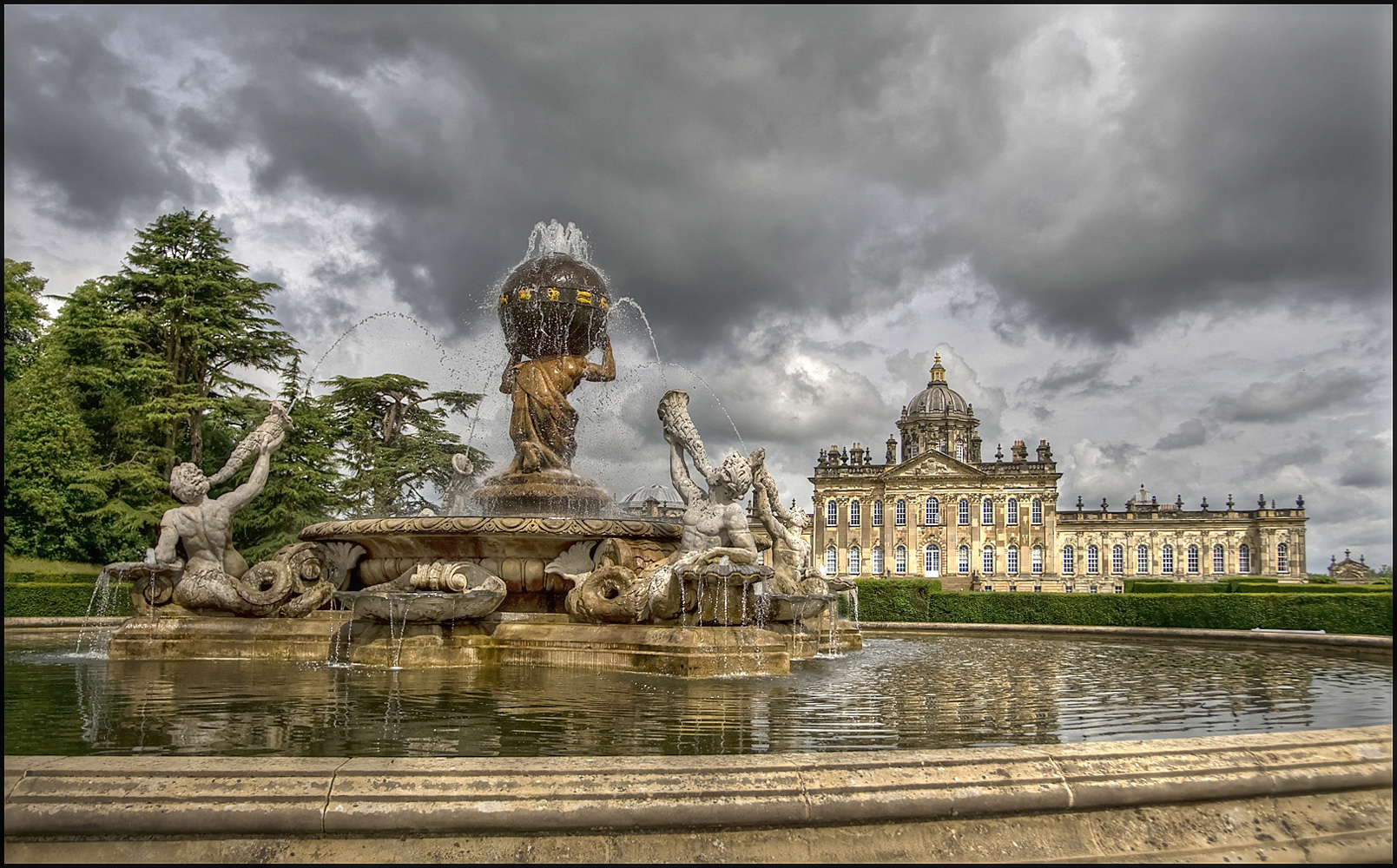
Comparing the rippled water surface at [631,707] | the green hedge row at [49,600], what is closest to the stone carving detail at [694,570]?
the rippled water surface at [631,707]

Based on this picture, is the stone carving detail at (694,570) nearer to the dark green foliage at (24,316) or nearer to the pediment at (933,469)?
the dark green foliage at (24,316)

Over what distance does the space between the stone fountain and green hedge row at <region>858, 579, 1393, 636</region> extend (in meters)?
8.88

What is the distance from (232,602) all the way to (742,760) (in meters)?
7.58

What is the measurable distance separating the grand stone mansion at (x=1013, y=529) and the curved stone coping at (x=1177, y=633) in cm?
5476

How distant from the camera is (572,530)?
27.3 ft

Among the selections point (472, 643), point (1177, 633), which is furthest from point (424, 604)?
point (1177, 633)

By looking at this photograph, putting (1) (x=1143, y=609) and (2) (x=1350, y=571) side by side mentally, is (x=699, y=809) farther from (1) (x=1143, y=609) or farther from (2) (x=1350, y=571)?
(2) (x=1350, y=571)

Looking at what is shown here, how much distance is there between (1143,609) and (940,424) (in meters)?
67.0

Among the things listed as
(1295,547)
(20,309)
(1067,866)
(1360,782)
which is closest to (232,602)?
(1067,866)

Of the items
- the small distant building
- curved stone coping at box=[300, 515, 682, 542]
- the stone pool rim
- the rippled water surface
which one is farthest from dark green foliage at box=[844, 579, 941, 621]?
the small distant building

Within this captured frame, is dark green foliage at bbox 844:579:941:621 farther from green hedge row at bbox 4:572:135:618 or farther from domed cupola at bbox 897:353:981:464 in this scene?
domed cupola at bbox 897:353:981:464

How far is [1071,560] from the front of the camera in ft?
243

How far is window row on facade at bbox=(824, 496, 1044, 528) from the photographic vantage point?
71875mm

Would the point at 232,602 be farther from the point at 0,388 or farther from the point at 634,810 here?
the point at 634,810
